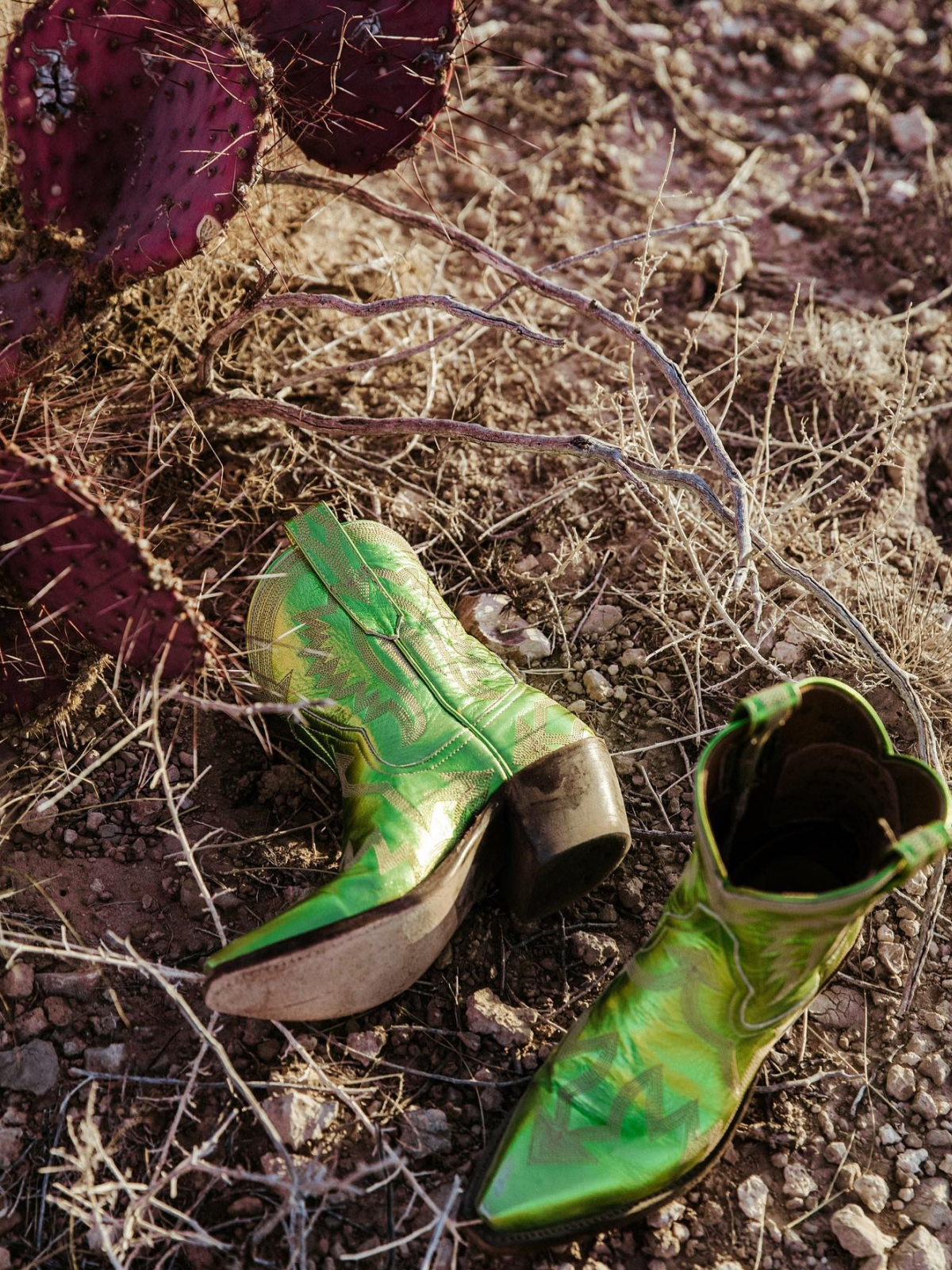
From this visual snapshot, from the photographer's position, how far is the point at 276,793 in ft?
5.27

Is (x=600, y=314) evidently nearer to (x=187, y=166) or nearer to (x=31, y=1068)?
(x=187, y=166)

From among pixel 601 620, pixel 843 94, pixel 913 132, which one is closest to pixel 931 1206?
pixel 601 620

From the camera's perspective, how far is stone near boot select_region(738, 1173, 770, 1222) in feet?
4.24

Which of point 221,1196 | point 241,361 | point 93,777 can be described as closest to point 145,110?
point 241,361

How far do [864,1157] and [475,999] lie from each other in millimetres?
521

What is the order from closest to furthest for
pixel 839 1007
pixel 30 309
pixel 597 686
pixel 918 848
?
pixel 918 848 < pixel 839 1007 < pixel 30 309 < pixel 597 686

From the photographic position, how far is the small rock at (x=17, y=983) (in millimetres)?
1372

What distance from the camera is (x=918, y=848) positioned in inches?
44.9

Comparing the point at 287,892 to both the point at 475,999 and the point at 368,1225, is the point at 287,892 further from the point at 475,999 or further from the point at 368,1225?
the point at 368,1225

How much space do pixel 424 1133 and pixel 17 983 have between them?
55cm

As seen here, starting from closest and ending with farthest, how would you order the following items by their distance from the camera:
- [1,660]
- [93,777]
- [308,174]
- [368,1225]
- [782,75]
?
1. [368,1225]
2. [1,660]
3. [93,777]
4. [308,174]
5. [782,75]

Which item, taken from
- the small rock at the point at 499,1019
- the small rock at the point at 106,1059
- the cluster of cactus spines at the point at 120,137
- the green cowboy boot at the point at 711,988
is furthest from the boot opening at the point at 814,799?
the cluster of cactus spines at the point at 120,137

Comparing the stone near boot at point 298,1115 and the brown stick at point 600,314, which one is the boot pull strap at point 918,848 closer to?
the brown stick at point 600,314

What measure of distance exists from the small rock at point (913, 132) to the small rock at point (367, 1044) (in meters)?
2.47
